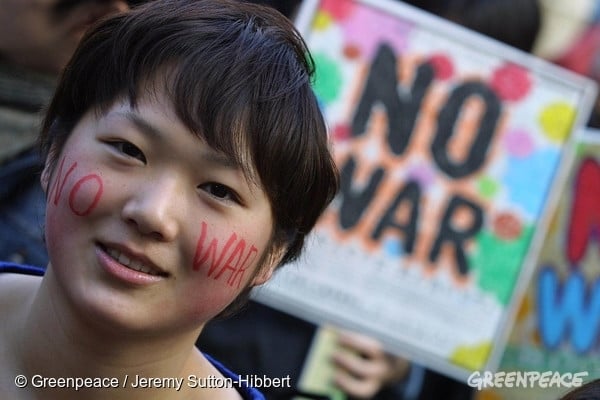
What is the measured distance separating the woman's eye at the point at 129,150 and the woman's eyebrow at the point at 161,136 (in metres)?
0.03

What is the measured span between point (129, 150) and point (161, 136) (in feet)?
0.18

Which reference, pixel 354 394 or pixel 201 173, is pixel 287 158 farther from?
pixel 354 394

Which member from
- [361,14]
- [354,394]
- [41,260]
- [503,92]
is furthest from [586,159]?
[41,260]

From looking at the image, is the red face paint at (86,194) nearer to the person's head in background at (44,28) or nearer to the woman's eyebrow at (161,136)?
the woman's eyebrow at (161,136)

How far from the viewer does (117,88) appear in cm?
134

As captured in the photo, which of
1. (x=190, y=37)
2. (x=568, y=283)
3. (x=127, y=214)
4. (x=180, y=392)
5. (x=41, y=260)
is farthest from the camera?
(x=568, y=283)

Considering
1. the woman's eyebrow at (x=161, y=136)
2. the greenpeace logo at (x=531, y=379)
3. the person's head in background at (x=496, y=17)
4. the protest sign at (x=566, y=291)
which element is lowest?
the greenpeace logo at (x=531, y=379)

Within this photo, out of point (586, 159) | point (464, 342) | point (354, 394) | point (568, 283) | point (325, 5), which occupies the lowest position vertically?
point (354, 394)

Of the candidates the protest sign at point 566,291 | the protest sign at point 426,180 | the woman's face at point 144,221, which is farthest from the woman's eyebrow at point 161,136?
the protest sign at point 566,291

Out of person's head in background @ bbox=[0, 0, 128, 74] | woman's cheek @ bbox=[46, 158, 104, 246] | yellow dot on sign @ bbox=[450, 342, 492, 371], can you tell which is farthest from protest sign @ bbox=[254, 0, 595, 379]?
woman's cheek @ bbox=[46, 158, 104, 246]

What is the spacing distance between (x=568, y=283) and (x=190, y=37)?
1866 millimetres

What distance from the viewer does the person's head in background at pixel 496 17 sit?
2771 mm

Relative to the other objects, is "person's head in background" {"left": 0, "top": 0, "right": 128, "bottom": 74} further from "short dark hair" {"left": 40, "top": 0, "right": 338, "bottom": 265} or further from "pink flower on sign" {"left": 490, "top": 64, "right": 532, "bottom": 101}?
"pink flower on sign" {"left": 490, "top": 64, "right": 532, "bottom": 101}

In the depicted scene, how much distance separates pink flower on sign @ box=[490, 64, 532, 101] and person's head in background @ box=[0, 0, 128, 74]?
44.9 inches
